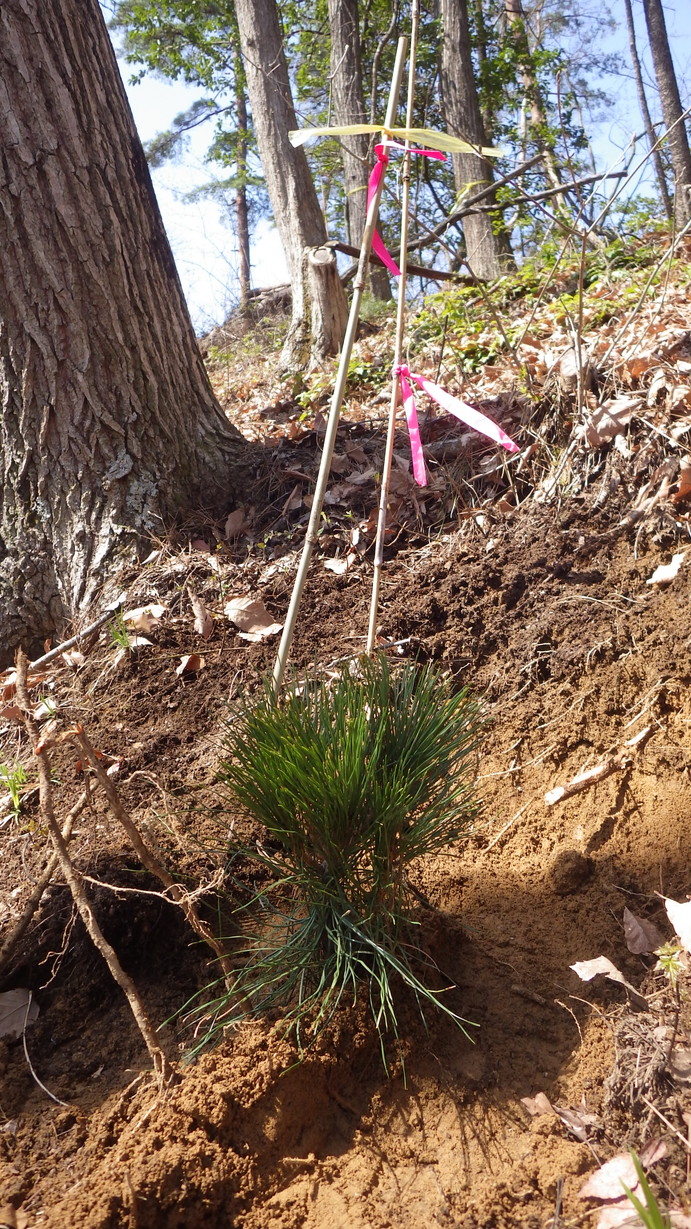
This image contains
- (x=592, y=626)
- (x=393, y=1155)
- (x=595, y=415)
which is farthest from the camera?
(x=595, y=415)

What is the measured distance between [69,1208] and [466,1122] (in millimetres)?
696

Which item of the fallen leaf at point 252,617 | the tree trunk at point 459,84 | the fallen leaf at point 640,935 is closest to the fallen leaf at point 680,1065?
the fallen leaf at point 640,935

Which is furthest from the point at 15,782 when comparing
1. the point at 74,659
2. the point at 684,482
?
the point at 684,482

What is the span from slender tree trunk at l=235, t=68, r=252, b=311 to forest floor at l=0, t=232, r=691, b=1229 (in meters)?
10.1

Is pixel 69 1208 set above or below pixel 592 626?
below

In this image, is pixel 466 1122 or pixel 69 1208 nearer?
pixel 69 1208

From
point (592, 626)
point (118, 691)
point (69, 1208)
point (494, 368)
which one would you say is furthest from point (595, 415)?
point (69, 1208)

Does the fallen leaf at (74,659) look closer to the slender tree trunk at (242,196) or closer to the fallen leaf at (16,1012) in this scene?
the fallen leaf at (16,1012)

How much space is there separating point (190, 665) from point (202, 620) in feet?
0.59

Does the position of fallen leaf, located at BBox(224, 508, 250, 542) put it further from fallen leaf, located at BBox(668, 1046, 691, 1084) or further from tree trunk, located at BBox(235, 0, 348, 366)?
tree trunk, located at BBox(235, 0, 348, 366)

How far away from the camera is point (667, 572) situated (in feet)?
7.82

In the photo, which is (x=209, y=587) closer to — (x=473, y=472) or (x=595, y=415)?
(x=473, y=472)

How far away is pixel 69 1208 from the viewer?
1266 mm

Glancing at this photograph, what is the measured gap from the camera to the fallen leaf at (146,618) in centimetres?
269
